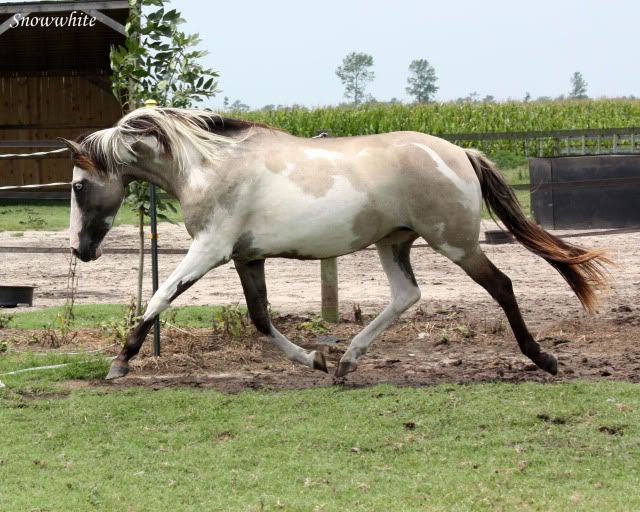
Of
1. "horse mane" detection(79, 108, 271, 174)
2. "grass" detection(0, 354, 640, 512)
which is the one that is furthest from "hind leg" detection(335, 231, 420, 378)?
"horse mane" detection(79, 108, 271, 174)

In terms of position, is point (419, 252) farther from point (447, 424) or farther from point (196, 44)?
point (447, 424)

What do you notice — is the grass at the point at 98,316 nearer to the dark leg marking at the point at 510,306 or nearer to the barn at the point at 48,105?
the dark leg marking at the point at 510,306

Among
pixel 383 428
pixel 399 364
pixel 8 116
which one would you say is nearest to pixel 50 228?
pixel 8 116

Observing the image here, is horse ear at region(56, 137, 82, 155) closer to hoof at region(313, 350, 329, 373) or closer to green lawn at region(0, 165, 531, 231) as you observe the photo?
hoof at region(313, 350, 329, 373)

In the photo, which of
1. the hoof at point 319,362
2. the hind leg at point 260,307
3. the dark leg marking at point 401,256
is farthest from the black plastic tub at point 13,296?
the dark leg marking at point 401,256

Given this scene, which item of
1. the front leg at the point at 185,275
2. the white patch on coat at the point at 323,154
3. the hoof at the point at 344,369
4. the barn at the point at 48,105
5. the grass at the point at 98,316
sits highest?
the barn at the point at 48,105

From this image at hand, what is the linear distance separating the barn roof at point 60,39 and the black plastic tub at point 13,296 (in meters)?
5.09

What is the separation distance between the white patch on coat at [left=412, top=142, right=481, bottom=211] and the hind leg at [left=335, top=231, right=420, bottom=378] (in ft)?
1.53

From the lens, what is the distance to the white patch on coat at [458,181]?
241 inches

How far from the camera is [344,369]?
635cm

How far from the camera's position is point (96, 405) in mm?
5785

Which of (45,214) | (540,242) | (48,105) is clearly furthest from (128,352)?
(48,105)

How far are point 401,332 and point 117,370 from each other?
2.52 meters

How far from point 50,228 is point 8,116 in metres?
6.50
